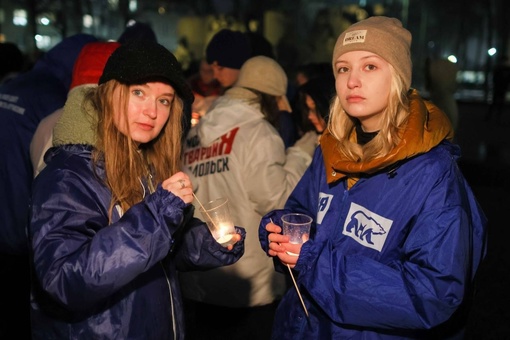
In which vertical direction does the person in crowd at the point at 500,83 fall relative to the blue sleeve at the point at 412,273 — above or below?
below

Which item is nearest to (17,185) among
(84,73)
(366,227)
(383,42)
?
(84,73)

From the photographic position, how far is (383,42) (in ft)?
7.43

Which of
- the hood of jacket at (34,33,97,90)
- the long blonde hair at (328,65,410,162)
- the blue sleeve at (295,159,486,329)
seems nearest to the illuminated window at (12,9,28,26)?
the hood of jacket at (34,33,97,90)

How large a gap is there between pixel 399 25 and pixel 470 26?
27109 millimetres

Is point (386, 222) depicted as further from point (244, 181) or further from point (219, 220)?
point (244, 181)

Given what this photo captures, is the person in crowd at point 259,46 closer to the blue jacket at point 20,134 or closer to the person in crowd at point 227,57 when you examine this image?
the person in crowd at point 227,57

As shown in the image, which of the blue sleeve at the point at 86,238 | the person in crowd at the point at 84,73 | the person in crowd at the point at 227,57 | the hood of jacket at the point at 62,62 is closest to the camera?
the blue sleeve at the point at 86,238

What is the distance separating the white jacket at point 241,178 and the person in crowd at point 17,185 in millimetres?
1266

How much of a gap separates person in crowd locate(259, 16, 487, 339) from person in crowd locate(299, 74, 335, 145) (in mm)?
2456

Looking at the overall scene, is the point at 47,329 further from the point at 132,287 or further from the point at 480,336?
the point at 480,336

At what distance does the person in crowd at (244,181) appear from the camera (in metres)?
4.10

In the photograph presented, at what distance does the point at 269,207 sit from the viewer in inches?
163

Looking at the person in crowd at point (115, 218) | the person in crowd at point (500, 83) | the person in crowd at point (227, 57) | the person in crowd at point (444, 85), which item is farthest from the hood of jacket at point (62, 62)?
the person in crowd at point (500, 83)

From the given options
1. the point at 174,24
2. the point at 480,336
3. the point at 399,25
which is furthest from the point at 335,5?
the point at 399,25
